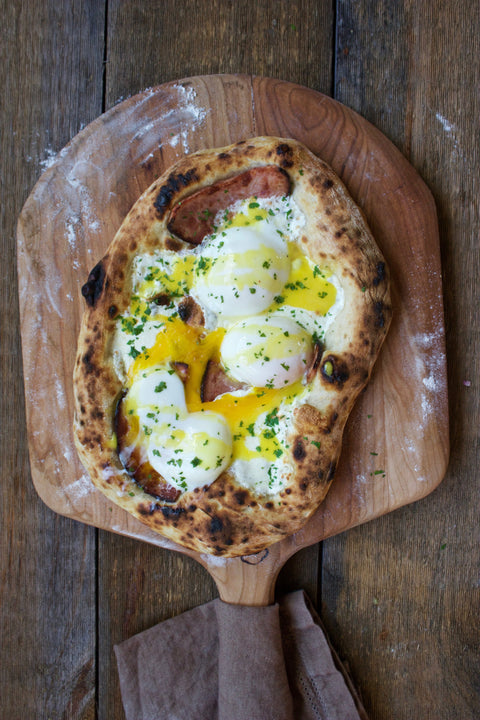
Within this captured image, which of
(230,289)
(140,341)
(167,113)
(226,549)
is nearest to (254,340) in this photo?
(230,289)

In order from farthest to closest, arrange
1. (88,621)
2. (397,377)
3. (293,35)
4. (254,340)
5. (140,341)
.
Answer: (88,621)
(293,35)
(397,377)
(140,341)
(254,340)

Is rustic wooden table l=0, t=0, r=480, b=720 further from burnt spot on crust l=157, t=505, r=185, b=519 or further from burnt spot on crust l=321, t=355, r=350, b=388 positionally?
burnt spot on crust l=321, t=355, r=350, b=388

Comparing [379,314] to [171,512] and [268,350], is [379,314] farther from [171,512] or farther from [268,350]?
[171,512]

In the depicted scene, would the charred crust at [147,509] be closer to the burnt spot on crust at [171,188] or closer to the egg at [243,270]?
the egg at [243,270]

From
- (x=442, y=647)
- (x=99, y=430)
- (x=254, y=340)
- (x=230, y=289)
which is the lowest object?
(x=442, y=647)

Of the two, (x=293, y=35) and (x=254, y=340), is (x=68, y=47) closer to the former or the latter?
(x=293, y=35)

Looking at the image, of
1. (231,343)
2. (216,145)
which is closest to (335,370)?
(231,343)

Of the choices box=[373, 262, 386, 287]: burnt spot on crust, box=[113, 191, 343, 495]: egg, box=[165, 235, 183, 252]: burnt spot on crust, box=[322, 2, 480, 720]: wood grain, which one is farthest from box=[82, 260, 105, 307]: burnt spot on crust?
box=[322, 2, 480, 720]: wood grain

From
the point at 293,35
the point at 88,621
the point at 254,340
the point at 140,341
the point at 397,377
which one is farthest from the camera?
the point at 88,621
